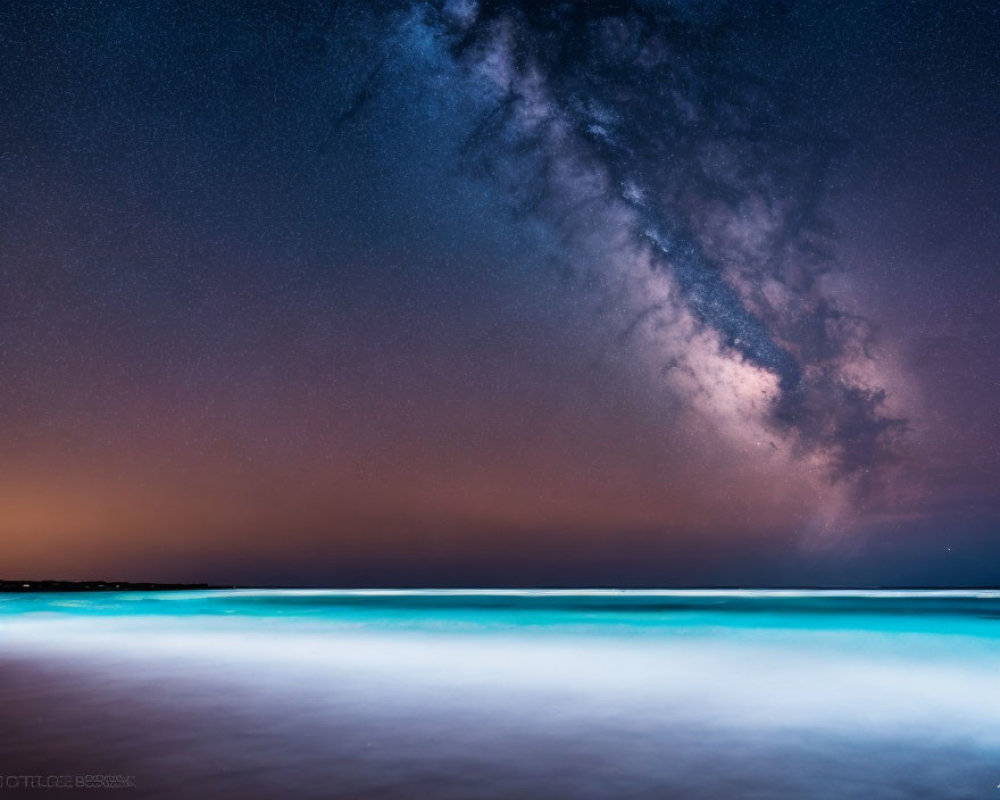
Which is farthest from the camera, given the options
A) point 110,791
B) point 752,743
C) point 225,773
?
point 752,743

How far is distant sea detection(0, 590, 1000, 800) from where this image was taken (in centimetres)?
595

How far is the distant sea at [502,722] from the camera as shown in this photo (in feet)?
19.5

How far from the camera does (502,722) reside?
8.41 meters

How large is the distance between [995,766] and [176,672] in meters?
10.7

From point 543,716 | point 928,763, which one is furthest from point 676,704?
point 928,763

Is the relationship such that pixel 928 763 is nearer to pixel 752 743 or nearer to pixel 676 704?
pixel 752 743

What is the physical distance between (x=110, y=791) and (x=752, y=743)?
4.97 m

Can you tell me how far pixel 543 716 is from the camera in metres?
8.73

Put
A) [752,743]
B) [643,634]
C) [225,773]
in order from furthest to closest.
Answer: [643,634]
[752,743]
[225,773]

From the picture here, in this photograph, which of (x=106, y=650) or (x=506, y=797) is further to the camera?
(x=106, y=650)

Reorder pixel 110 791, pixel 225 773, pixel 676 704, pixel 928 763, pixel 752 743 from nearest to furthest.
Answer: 1. pixel 110 791
2. pixel 225 773
3. pixel 928 763
4. pixel 752 743
5. pixel 676 704

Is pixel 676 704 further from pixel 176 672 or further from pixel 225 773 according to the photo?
pixel 176 672

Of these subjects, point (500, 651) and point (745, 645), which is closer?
point (500, 651)

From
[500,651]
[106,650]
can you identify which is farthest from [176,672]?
[500,651]
